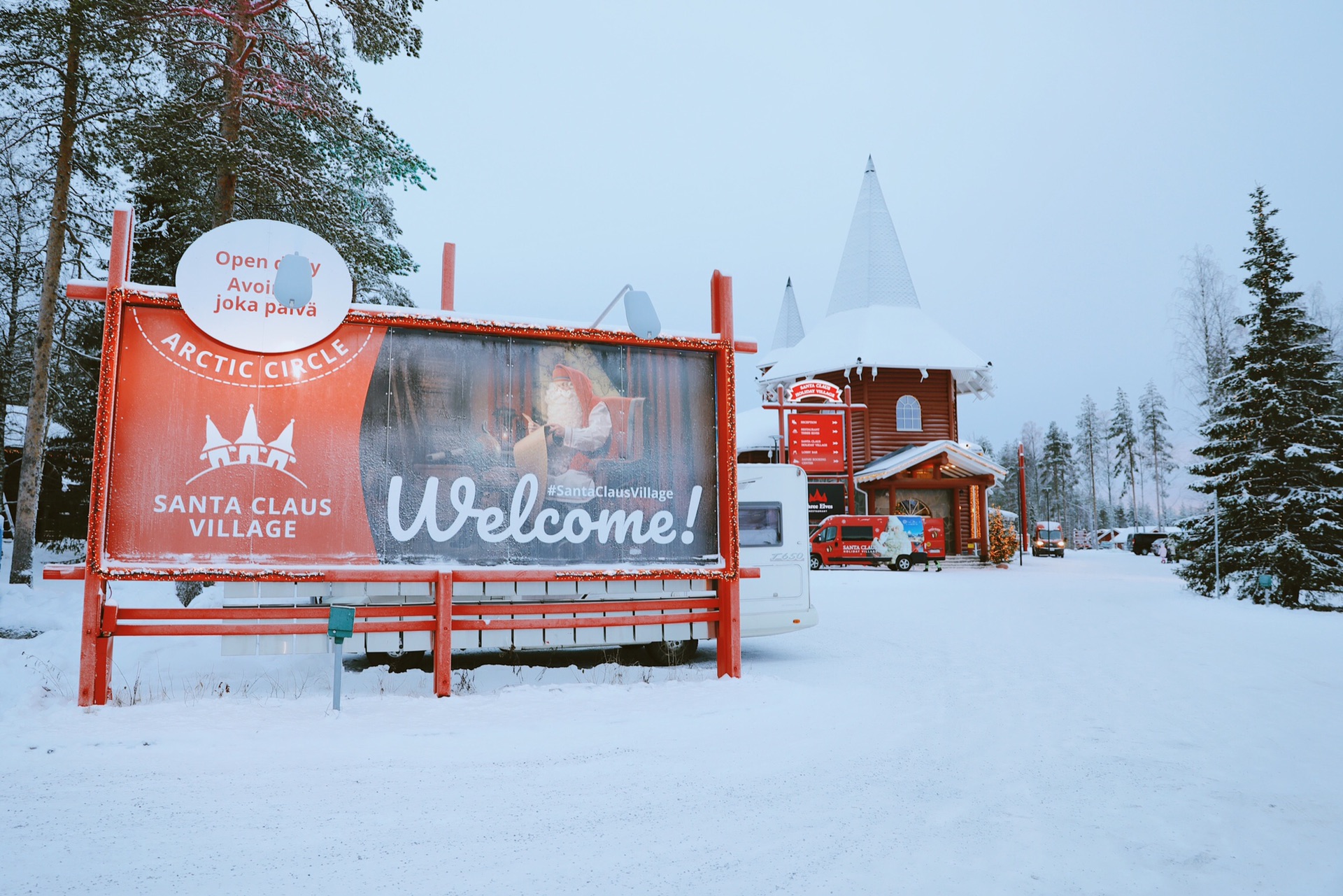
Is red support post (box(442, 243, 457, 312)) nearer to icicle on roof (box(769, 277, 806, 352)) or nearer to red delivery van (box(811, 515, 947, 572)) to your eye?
red delivery van (box(811, 515, 947, 572))

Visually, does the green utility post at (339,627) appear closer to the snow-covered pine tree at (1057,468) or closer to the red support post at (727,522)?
the red support post at (727,522)

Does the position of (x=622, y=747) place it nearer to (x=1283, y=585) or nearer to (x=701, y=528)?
(x=701, y=528)

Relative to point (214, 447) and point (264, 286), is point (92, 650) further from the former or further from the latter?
point (264, 286)

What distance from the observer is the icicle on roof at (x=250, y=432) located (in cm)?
807

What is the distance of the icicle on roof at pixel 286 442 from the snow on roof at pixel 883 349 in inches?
1184

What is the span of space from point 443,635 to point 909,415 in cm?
3202

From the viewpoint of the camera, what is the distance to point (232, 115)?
1337 centimetres

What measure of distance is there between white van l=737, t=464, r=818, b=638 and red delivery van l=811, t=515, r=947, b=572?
60.3 feet

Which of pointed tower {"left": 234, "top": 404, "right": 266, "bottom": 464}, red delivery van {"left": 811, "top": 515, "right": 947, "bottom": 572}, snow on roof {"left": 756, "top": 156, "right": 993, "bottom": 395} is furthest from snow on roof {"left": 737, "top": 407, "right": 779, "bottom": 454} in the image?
pointed tower {"left": 234, "top": 404, "right": 266, "bottom": 464}

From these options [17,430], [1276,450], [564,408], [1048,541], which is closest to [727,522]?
[564,408]

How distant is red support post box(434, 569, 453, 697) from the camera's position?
819 cm

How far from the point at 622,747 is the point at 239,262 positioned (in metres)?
5.90

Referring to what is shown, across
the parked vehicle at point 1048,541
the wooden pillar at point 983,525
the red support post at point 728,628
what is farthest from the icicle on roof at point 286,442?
the parked vehicle at point 1048,541

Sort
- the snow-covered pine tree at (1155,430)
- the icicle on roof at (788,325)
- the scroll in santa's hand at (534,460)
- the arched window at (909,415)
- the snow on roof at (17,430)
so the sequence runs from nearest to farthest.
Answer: the scroll in santa's hand at (534,460), the snow on roof at (17,430), the arched window at (909,415), the icicle on roof at (788,325), the snow-covered pine tree at (1155,430)
